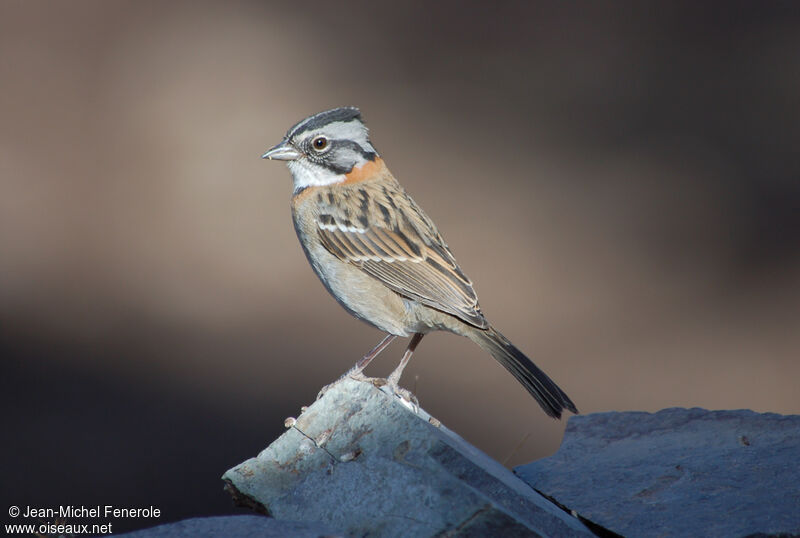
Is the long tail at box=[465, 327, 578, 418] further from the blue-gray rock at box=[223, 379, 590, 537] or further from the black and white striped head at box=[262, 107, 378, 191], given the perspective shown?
the black and white striped head at box=[262, 107, 378, 191]

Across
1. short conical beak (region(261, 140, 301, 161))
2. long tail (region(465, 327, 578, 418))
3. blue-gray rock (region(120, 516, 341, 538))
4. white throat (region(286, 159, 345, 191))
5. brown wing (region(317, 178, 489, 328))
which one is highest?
short conical beak (region(261, 140, 301, 161))

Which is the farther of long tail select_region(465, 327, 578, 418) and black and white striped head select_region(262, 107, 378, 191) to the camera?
black and white striped head select_region(262, 107, 378, 191)

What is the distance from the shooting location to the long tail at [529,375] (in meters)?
4.77

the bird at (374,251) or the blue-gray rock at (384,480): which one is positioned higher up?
the bird at (374,251)

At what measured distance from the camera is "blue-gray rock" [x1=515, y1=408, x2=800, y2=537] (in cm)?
387

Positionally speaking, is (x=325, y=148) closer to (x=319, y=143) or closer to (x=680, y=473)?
(x=319, y=143)

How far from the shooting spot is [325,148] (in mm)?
5543

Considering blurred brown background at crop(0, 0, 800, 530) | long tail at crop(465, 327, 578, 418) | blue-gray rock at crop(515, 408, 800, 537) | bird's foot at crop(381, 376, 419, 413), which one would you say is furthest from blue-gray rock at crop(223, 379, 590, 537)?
blurred brown background at crop(0, 0, 800, 530)

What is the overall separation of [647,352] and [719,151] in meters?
2.85

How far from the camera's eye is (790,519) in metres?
3.76

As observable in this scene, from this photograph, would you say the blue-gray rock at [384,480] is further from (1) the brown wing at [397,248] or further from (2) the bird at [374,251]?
(1) the brown wing at [397,248]

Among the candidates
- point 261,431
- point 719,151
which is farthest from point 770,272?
point 261,431

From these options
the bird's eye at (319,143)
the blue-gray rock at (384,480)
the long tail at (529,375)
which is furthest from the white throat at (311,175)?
the blue-gray rock at (384,480)

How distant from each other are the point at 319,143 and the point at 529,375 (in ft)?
5.72
